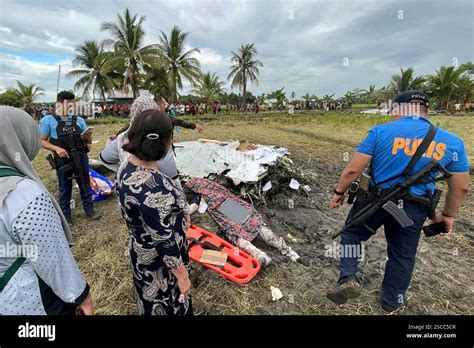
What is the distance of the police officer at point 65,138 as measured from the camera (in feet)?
10.8

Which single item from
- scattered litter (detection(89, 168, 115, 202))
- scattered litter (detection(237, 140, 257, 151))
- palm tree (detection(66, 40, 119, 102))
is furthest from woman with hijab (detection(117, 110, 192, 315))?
palm tree (detection(66, 40, 119, 102))

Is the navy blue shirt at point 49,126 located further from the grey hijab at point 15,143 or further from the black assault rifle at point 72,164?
the grey hijab at point 15,143

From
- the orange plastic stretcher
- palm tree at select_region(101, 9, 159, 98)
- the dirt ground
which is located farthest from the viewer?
palm tree at select_region(101, 9, 159, 98)

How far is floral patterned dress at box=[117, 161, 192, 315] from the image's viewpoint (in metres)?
1.25

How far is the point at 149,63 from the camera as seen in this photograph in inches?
704

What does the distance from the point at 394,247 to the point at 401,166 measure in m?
0.67

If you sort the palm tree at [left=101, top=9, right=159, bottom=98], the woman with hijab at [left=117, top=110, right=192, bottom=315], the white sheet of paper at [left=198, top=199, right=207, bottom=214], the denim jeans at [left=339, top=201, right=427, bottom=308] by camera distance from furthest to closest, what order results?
the palm tree at [left=101, top=9, right=159, bottom=98] < the white sheet of paper at [left=198, top=199, right=207, bottom=214] < the denim jeans at [left=339, top=201, right=427, bottom=308] < the woman with hijab at [left=117, top=110, right=192, bottom=315]

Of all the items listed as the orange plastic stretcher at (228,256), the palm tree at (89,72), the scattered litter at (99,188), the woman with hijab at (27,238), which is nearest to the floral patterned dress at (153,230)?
the woman with hijab at (27,238)

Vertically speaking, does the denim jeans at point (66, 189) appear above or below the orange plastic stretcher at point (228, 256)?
above

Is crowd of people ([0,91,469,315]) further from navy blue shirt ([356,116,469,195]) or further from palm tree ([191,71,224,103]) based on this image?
palm tree ([191,71,224,103])

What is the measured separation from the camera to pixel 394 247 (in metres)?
2.07
